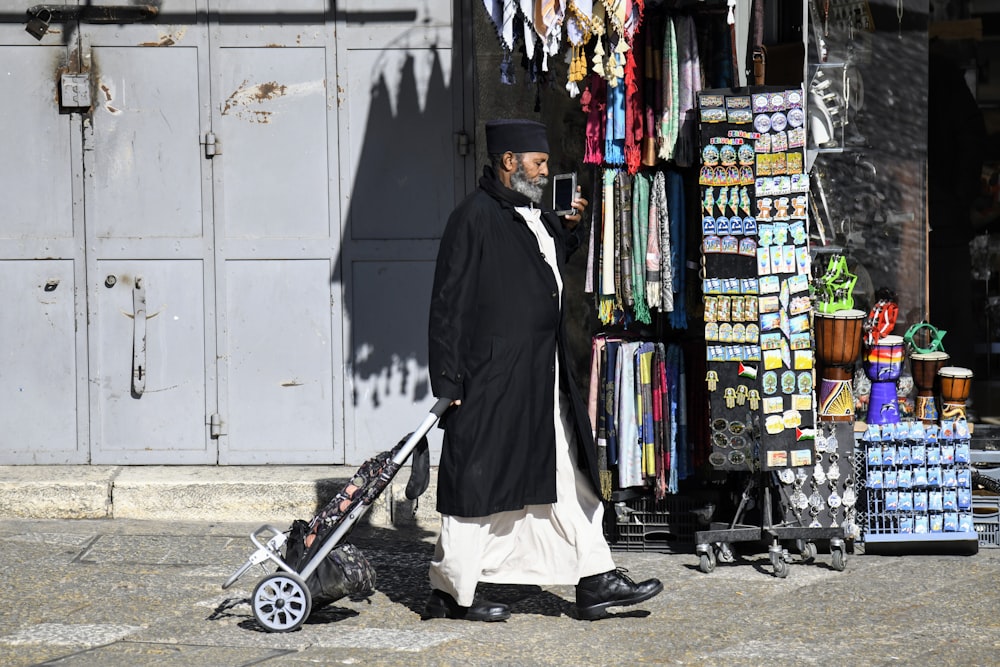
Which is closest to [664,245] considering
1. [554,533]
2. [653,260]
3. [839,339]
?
[653,260]

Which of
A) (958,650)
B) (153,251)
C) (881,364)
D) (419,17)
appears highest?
(419,17)

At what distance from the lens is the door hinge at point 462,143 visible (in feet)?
25.9

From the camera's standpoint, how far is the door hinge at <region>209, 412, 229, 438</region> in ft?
26.4

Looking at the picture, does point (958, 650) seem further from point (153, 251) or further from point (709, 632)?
point (153, 251)

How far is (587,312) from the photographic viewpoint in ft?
25.5

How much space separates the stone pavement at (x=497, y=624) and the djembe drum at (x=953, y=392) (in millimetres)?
699

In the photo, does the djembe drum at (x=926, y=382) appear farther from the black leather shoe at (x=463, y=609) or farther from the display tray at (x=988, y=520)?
the black leather shoe at (x=463, y=609)

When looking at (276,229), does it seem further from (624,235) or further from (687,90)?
(687,90)

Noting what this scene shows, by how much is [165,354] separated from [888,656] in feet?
14.3

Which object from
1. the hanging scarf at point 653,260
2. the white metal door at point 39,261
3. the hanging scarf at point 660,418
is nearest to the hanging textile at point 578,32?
the hanging scarf at point 653,260

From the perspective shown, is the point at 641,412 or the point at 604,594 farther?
the point at 641,412

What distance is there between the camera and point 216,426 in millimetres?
8047

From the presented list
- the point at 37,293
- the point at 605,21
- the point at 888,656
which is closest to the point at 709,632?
the point at 888,656

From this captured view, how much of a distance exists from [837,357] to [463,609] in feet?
7.23
